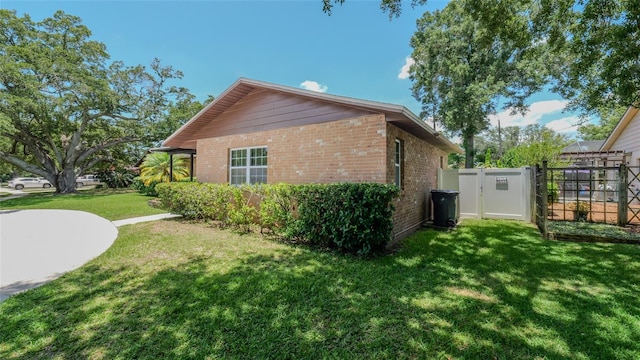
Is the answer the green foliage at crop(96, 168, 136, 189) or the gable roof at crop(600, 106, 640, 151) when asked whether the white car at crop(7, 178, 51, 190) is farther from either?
the gable roof at crop(600, 106, 640, 151)

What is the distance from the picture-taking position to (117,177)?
27078 millimetres

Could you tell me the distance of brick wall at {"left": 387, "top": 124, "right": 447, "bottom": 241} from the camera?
6.45 m

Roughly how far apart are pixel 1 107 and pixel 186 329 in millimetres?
24387

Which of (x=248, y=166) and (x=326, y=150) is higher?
(x=326, y=150)

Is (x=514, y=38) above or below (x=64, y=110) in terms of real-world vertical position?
below

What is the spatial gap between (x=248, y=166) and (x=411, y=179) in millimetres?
5521

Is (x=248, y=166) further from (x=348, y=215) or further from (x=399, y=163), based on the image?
(x=399, y=163)

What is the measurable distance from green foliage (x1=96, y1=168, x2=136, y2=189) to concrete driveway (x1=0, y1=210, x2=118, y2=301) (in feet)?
63.8

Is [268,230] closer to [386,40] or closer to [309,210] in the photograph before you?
A: [309,210]

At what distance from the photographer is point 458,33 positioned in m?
21.7

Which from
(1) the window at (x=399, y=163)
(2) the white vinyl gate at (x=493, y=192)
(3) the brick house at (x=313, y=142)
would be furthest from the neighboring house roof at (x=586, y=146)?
(1) the window at (x=399, y=163)

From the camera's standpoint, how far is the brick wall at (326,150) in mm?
6102

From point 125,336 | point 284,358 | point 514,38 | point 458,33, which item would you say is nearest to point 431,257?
point 284,358

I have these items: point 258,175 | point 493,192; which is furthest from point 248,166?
point 493,192
